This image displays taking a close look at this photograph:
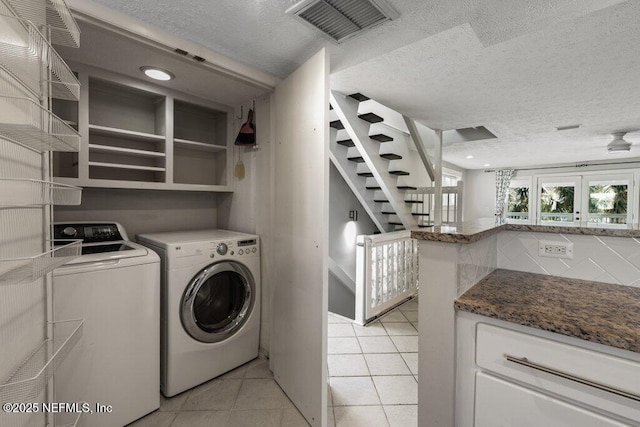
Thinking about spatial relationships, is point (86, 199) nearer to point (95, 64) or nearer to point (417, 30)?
point (95, 64)

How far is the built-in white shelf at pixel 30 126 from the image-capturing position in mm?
805

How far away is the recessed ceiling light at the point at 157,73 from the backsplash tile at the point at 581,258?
7.56 feet

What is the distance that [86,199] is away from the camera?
2.07 m

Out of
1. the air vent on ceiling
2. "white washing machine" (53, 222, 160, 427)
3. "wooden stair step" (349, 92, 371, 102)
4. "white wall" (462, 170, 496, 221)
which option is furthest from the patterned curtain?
"white washing machine" (53, 222, 160, 427)

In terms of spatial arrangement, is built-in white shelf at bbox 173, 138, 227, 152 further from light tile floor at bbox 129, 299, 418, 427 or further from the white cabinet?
the white cabinet

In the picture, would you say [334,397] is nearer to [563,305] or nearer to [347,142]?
[563,305]

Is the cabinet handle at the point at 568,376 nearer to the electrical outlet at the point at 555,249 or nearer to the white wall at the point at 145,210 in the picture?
the electrical outlet at the point at 555,249

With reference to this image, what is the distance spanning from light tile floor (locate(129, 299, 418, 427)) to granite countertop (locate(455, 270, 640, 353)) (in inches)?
39.4

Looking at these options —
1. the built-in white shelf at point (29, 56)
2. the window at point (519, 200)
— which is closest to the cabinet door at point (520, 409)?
the built-in white shelf at point (29, 56)

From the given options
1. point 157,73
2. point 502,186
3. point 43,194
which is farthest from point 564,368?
point 502,186

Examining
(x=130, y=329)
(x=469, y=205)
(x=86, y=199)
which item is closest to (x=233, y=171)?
(x=86, y=199)

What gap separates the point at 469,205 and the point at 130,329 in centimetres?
828

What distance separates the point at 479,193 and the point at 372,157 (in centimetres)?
595

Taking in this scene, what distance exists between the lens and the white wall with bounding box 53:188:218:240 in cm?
207
